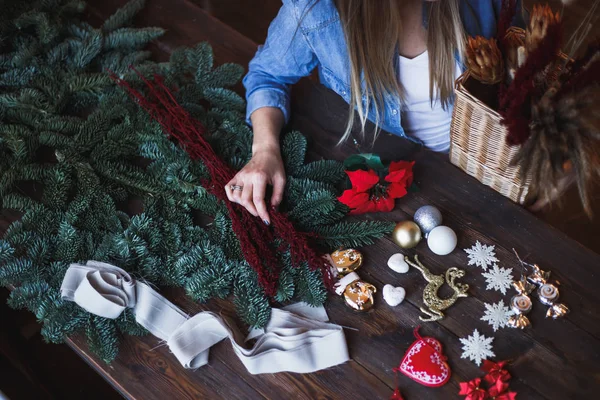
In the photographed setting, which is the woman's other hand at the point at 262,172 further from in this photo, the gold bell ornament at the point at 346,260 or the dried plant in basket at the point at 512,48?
the dried plant in basket at the point at 512,48

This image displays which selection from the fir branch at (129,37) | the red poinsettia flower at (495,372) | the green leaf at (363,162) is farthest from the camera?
the fir branch at (129,37)

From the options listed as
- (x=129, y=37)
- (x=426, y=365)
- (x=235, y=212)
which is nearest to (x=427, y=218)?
(x=426, y=365)

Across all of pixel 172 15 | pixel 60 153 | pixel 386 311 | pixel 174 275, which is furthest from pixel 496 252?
pixel 172 15

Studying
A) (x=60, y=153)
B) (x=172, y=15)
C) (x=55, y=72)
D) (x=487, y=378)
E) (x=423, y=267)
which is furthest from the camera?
(x=172, y=15)

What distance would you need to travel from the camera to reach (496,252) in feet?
3.41

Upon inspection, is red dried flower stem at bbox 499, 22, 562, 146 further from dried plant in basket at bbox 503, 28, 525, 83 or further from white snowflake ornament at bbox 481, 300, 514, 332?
white snowflake ornament at bbox 481, 300, 514, 332

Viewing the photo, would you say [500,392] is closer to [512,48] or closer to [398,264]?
[398,264]

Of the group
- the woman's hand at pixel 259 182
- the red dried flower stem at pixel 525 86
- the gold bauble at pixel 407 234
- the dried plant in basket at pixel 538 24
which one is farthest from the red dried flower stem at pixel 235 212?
the dried plant in basket at pixel 538 24

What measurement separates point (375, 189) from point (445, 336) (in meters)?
0.31

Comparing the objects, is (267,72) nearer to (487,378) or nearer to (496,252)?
(496,252)

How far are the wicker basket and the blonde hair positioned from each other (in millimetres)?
149

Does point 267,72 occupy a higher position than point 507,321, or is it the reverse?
point 267,72

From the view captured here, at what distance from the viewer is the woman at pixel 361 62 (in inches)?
43.3

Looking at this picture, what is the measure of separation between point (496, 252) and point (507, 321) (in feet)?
0.45
